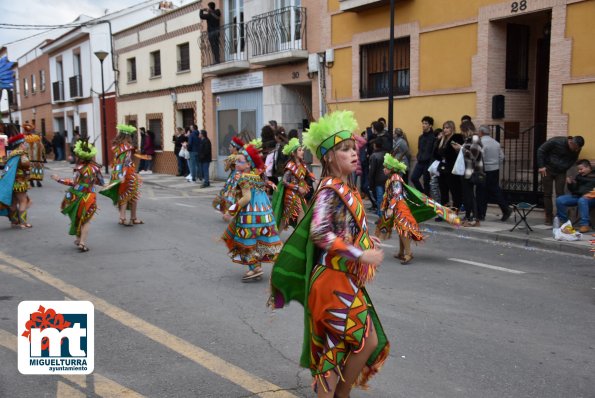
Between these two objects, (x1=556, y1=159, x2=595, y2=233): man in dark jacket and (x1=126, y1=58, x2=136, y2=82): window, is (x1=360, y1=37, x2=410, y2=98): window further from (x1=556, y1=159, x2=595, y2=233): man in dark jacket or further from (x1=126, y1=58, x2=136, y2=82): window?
(x1=126, y1=58, x2=136, y2=82): window

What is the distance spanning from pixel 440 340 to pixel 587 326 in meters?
1.48

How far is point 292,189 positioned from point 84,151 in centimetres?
311

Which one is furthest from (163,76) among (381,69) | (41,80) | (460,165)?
(41,80)

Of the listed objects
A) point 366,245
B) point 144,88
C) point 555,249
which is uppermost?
point 144,88

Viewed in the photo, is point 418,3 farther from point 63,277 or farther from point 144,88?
point 144,88

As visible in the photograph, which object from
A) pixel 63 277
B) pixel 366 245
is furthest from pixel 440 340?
pixel 63 277

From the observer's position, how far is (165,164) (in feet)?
82.1

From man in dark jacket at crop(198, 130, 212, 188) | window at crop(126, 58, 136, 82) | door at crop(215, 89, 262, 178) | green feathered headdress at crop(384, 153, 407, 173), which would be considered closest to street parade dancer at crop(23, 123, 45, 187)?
man in dark jacket at crop(198, 130, 212, 188)

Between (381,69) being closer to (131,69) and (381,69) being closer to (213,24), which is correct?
(213,24)

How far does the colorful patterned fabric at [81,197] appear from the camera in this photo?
341 inches

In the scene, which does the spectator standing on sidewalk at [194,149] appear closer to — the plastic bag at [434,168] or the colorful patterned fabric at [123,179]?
the colorful patterned fabric at [123,179]

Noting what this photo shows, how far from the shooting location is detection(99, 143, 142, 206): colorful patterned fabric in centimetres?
1080

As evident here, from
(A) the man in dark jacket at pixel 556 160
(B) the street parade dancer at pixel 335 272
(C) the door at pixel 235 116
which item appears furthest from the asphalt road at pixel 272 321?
(C) the door at pixel 235 116

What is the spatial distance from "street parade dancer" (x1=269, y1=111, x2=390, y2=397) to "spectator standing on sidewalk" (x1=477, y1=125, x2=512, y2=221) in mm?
8053
